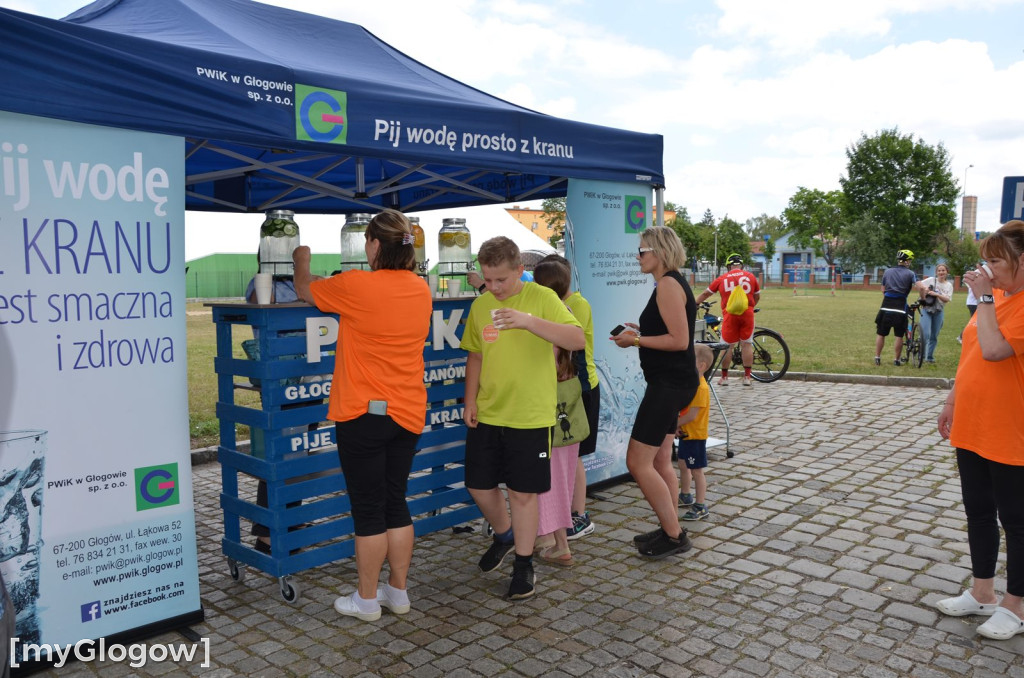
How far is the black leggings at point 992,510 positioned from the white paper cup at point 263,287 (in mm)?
3655

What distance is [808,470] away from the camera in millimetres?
→ 6719

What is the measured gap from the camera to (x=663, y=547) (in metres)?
4.70

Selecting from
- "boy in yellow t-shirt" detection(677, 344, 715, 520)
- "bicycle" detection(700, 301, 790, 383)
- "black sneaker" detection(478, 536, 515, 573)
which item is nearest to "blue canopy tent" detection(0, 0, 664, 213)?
"boy in yellow t-shirt" detection(677, 344, 715, 520)

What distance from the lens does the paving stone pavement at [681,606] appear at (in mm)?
3469

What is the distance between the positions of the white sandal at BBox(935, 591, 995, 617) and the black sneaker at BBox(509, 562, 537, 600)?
2.12m

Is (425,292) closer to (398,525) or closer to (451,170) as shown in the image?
(398,525)

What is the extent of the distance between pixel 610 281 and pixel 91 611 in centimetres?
418

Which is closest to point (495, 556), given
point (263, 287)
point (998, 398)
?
point (263, 287)

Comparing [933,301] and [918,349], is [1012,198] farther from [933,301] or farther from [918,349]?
[918,349]

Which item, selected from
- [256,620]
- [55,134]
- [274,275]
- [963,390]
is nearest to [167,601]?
[256,620]

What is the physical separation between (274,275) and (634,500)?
3.17 meters

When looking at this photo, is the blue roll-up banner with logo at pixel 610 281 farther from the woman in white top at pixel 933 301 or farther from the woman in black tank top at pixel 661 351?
the woman in white top at pixel 933 301

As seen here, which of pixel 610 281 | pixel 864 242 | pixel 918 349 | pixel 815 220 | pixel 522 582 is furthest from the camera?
pixel 815 220

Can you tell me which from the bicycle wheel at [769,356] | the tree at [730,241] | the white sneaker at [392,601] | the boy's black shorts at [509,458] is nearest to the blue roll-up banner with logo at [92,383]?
the white sneaker at [392,601]
